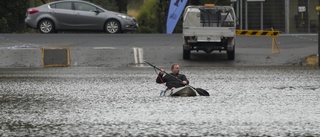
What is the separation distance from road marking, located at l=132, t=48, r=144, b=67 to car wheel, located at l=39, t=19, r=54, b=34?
6.17 metres

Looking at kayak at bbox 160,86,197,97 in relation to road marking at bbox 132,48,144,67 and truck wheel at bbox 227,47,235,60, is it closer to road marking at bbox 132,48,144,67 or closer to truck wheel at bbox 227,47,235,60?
road marking at bbox 132,48,144,67

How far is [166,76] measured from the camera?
21.1m

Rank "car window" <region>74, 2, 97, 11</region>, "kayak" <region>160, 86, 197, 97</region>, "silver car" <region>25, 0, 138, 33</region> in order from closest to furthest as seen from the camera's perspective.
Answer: "kayak" <region>160, 86, 197, 97</region> → "silver car" <region>25, 0, 138, 33</region> → "car window" <region>74, 2, 97, 11</region>

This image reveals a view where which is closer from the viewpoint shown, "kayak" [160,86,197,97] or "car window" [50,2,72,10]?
"kayak" [160,86,197,97]

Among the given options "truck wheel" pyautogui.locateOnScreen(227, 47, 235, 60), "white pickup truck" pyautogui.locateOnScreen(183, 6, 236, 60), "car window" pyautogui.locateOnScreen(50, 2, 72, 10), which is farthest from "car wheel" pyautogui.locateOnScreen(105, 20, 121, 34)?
"truck wheel" pyautogui.locateOnScreen(227, 47, 235, 60)

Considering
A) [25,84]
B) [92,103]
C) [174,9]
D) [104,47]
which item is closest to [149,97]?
[92,103]

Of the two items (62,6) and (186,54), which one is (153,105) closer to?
(186,54)

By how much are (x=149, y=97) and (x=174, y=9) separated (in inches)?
1092

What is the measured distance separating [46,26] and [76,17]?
5.38 ft

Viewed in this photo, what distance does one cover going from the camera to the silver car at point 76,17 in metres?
42.0

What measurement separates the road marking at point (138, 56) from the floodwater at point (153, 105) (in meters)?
4.93

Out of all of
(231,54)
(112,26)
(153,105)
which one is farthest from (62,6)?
(153,105)

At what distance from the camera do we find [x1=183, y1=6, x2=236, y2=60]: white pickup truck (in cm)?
3553

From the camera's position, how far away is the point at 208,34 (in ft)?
117
